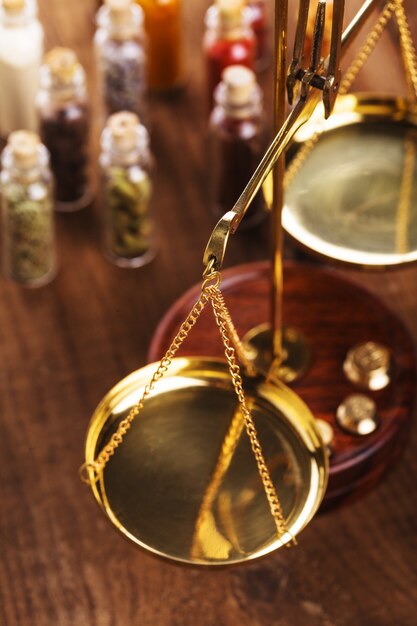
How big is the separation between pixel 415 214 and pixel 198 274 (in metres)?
0.37

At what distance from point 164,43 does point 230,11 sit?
18cm

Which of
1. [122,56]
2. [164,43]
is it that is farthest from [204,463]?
[164,43]

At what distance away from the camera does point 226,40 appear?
5.09ft

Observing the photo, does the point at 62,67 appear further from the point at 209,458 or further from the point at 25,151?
the point at 209,458

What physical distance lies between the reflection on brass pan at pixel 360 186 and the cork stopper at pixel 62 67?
381 millimetres

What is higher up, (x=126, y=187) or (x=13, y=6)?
(x=13, y=6)

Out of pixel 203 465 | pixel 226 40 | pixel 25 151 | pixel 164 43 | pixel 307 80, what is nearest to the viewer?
pixel 307 80

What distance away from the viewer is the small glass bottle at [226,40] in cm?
153

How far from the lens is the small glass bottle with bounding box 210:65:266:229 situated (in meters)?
1.42

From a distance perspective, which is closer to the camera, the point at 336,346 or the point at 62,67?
the point at 336,346

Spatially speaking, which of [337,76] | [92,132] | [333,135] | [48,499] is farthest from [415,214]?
[92,132]

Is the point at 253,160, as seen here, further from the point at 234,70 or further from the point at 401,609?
the point at 401,609

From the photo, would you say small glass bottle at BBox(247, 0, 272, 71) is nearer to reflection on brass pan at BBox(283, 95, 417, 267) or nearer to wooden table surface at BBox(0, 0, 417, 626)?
wooden table surface at BBox(0, 0, 417, 626)

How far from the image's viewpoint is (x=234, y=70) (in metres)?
1.43
